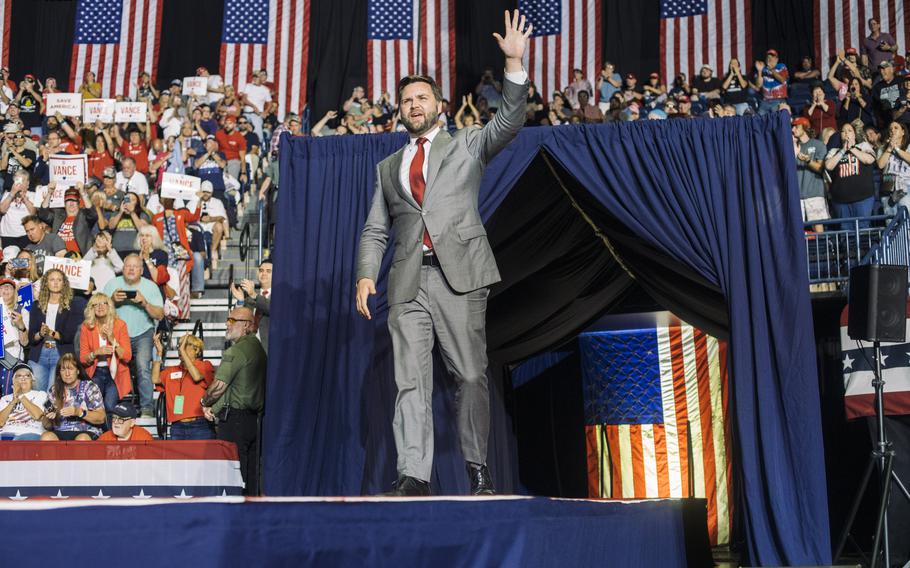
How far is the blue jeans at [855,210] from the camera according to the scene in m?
10.9

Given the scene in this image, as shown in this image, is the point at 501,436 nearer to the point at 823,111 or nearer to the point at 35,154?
the point at 823,111

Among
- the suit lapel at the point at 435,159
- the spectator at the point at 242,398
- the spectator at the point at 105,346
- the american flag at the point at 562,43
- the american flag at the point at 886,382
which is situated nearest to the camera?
the suit lapel at the point at 435,159

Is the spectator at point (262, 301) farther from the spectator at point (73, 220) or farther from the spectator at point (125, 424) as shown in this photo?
the spectator at point (73, 220)

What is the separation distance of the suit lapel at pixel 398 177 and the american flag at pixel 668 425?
6.29 m

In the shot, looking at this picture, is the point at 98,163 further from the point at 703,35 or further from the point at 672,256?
the point at 672,256

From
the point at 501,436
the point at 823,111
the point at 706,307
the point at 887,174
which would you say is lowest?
the point at 501,436

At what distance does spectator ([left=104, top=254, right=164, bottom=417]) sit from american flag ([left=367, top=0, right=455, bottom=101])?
830 centimetres

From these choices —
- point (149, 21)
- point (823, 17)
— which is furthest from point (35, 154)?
point (823, 17)

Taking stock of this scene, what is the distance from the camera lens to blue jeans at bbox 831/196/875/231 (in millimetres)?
10945

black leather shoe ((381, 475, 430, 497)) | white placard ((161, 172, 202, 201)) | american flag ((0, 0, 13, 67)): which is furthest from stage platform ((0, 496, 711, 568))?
american flag ((0, 0, 13, 67))

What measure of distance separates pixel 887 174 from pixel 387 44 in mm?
9138

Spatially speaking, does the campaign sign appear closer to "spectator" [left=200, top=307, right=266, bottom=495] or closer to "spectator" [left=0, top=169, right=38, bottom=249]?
"spectator" [left=0, top=169, right=38, bottom=249]

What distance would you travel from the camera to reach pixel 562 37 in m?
17.4

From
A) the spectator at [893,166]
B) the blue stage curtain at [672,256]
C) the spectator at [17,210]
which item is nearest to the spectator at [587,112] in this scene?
the spectator at [893,166]
